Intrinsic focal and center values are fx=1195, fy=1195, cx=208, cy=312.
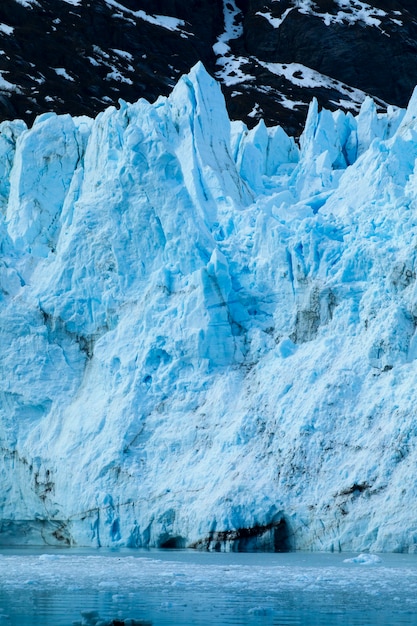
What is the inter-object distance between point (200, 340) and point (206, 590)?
28.4ft

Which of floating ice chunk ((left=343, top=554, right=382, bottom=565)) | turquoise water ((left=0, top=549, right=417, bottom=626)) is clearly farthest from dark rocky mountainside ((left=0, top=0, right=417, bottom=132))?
floating ice chunk ((left=343, top=554, right=382, bottom=565))

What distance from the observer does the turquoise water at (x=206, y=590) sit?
42.1 feet

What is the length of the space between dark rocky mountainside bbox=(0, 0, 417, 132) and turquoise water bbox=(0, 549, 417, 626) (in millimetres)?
37859

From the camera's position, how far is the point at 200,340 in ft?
76.4

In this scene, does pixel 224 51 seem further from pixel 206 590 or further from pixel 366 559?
pixel 206 590

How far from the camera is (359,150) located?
29.8 meters

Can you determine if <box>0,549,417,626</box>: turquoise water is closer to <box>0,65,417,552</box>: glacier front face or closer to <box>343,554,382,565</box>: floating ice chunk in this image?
<box>343,554,382,565</box>: floating ice chunk

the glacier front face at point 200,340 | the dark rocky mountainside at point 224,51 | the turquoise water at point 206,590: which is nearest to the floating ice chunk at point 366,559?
the turquoise water at point 206,590

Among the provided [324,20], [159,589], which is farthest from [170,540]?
[324,20]

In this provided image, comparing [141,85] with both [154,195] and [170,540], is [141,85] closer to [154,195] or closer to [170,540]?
[154,195]

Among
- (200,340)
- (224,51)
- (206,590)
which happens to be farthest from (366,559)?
(224,51)

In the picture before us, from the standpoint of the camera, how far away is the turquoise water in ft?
42.1

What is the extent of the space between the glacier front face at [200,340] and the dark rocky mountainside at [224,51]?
28.4 meters

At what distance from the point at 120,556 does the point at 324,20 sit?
53.1 metres
